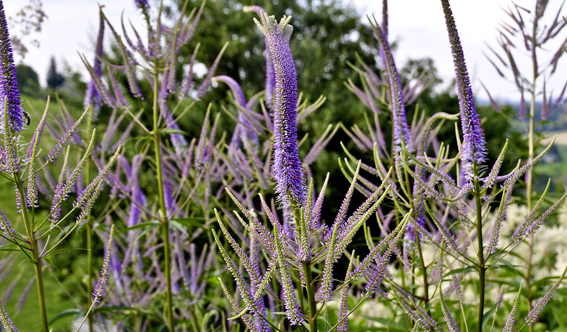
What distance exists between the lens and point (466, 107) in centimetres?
149

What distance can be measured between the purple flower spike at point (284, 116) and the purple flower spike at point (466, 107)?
0.56 m

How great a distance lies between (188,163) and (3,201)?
17.2 meters

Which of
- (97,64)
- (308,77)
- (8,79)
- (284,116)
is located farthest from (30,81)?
(308,77)

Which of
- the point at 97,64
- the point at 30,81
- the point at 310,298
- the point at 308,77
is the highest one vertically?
the point at 308,77

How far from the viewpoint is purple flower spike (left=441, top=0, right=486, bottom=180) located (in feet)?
4.70

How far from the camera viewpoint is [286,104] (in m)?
1.24

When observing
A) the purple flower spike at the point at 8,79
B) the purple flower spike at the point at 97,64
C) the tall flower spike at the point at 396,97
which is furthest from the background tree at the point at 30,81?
the tall flower spike at the point at 396,97

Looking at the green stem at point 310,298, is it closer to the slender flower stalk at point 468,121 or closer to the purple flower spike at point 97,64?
the slender flower stalk at point 468,121

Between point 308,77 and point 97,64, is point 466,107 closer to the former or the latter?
point 97,64

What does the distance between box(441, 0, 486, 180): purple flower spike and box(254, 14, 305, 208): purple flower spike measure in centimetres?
56

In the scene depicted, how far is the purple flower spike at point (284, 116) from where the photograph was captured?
1.22m

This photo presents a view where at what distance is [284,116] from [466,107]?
668 millimetres

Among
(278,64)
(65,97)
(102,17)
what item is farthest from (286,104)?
(65,97)

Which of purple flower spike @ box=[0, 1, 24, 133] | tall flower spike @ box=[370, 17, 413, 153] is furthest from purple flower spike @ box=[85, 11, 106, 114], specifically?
tall flower spike @ box=[370, 17, 413, 153]
